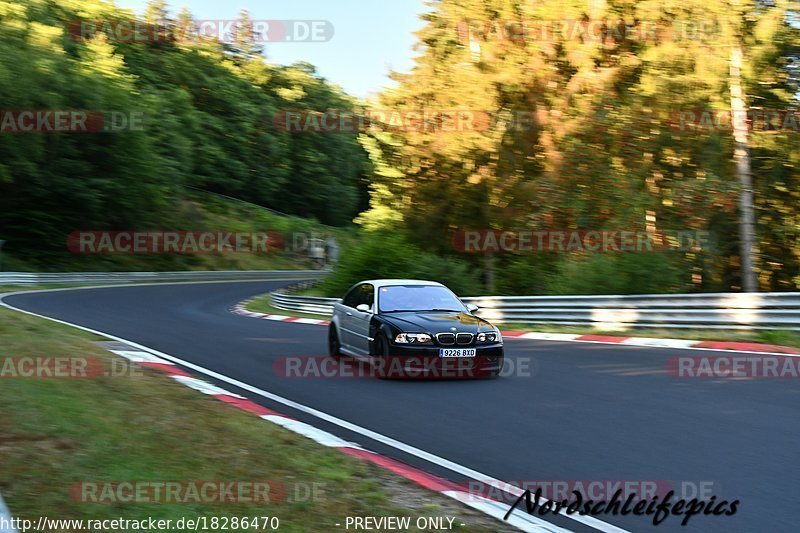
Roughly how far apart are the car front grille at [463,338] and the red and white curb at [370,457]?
319 cm

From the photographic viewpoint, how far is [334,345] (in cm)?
1478

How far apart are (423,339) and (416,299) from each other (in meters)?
1.45

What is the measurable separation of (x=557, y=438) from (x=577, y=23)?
87.6 feet

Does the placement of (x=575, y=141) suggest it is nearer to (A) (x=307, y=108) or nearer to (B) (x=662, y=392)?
(B) (x=662, y=392)

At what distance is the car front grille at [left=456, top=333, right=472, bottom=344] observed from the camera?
12273mm

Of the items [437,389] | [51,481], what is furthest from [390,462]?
[437,389]

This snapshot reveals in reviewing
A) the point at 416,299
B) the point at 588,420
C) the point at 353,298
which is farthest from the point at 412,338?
the point at 588,420

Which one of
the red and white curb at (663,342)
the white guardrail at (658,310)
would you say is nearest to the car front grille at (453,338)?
the red and white curb at (663,342)

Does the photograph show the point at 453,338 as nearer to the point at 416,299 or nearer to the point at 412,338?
the point at 412,338

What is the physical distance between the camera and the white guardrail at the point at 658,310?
15977 mm

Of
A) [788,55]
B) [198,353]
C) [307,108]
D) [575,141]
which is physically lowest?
[198,353]

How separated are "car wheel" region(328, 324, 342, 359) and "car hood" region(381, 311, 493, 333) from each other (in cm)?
191

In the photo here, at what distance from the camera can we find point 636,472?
6848 mm

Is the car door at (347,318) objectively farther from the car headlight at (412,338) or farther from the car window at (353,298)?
the car headlight at (412,338)
